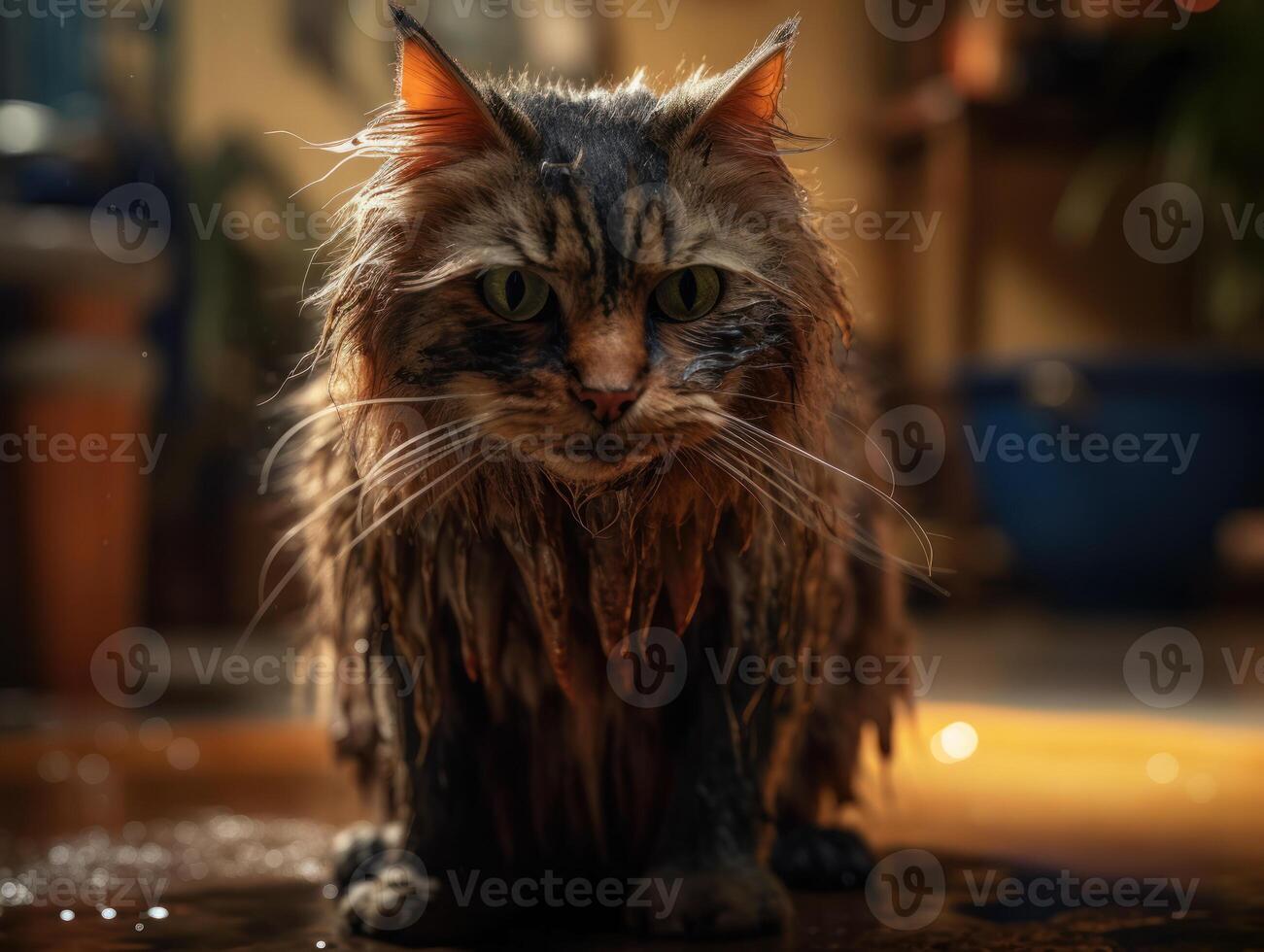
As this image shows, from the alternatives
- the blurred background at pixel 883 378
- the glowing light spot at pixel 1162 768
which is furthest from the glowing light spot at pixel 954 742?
the glowing light spot at pixel 1162 768

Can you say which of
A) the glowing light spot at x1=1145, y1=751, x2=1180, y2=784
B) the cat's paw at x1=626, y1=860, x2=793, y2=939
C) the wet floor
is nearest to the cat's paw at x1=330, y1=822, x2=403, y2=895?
the wet floor

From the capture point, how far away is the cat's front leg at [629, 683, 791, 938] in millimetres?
967

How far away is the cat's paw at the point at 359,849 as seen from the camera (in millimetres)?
1144

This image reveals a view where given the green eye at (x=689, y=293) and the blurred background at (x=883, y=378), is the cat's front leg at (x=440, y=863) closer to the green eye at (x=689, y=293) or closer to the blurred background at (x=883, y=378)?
the blurred background at (x=883, y=378)

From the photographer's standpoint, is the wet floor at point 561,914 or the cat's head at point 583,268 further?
the wet floor at point 561,914

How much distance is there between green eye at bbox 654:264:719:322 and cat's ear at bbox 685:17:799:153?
0.10 m

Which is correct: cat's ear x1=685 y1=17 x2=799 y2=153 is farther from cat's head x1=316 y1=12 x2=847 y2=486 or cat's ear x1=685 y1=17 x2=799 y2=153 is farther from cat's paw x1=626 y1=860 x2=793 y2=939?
cat's paw x1=626 y1=860 x2=793 y2=939

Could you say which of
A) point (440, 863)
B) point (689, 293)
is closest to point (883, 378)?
point (689, 293)

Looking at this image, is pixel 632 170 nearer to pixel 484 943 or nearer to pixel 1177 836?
pixel 484 943

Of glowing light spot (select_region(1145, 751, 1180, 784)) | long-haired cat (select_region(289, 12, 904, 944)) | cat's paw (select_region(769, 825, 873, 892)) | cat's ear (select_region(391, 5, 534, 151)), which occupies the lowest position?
glowing light spot (select_region(1145, 751, 1180, 784))

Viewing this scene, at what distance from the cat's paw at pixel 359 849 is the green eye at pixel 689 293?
1.70ft

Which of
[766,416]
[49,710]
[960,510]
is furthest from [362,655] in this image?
[960,510]

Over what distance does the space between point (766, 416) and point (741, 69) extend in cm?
24

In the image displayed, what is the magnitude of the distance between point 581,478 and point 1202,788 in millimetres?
992
